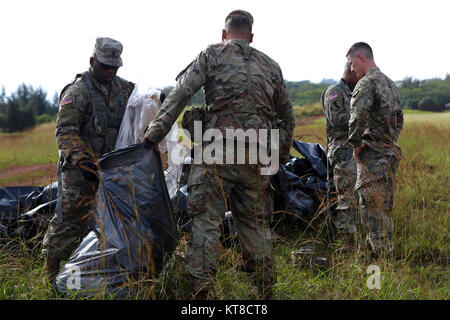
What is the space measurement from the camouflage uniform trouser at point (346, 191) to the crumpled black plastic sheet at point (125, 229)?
2029mm

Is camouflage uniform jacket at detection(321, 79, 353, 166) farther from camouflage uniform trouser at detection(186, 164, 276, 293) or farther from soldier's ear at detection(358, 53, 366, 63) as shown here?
camouflage uniform trouser at detection(186, 164, 276, 293)

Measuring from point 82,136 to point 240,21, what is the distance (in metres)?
1.52

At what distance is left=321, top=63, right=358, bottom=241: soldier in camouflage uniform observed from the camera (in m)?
3.91

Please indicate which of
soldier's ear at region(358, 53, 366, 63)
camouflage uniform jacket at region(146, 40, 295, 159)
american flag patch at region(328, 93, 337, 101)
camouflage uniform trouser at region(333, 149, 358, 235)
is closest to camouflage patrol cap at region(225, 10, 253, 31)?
camouflage uniform jacket at region(146, 40, 295, 159)

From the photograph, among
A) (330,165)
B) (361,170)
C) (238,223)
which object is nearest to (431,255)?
(361,170)

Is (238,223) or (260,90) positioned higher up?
(260,90)

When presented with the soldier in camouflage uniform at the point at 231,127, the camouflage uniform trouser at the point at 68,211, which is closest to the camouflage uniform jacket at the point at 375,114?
the soldier in camouflage uniform at the point at 231,127

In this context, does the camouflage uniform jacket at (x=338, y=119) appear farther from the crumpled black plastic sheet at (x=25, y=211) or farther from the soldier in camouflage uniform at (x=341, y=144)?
the crumpled black plastic sheet at (x=25, y=211)

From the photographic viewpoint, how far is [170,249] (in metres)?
2.42

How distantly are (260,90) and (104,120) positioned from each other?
1.33 m

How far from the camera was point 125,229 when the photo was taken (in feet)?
7.65

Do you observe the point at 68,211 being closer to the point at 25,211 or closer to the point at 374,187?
the point at 25,211
